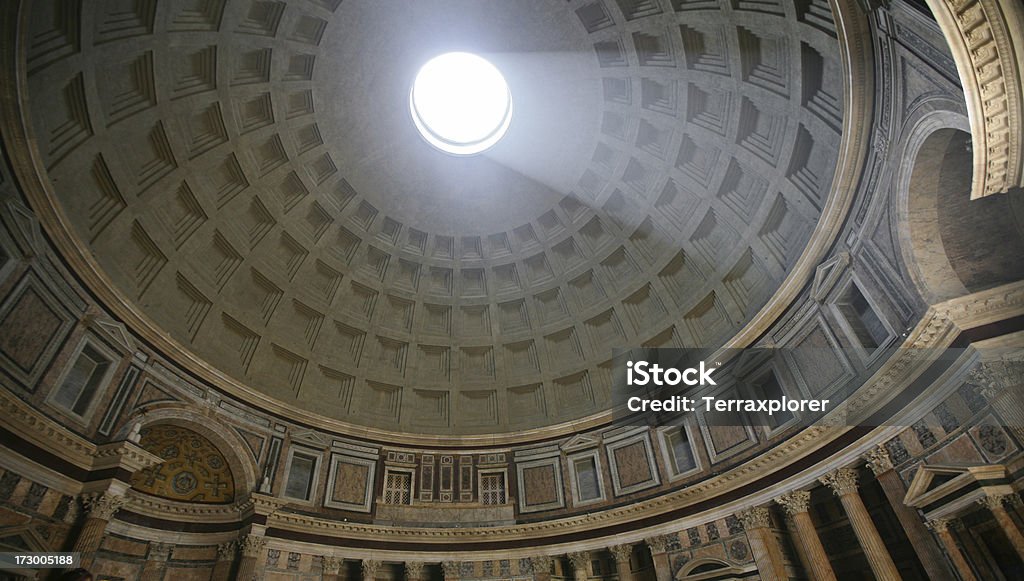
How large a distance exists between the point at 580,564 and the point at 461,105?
21854 mm

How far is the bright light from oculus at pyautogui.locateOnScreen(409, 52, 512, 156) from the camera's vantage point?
2431 centimetres

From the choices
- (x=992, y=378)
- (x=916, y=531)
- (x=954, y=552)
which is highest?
(x=992, y=378)

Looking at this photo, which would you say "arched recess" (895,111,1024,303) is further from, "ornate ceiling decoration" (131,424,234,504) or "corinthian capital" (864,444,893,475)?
"ornate ceiling decoration" (131,424,234,504)

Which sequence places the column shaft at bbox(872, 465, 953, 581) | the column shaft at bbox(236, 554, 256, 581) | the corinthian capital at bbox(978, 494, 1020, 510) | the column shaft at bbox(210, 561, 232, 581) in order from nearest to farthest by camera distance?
1. the corinthian capital at bbox(978, 494, 1020, 510)
2. the column shaft at bbox(872, 465, 953, 581)
3. the column shaft at bbox(236, 554, 256, 581)
4. the column shaft at bbox(210, 561, 232, 581)

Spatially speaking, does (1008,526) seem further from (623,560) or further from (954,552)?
(623,560)

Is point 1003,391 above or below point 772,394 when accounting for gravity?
below

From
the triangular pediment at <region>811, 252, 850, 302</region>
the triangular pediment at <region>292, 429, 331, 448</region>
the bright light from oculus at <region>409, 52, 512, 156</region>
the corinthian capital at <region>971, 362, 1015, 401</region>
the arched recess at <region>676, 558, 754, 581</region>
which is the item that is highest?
the bright light from oculus at <region>409, 52, 512, 156</region>

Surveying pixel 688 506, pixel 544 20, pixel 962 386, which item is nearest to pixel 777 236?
pixel 962 386

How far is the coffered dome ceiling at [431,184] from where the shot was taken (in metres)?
15.9

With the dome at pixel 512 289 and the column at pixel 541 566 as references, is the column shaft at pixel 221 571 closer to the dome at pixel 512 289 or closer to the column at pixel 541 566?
the dome at pixel 512 289

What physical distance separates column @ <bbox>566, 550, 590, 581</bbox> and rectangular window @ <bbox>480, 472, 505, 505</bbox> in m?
3.80

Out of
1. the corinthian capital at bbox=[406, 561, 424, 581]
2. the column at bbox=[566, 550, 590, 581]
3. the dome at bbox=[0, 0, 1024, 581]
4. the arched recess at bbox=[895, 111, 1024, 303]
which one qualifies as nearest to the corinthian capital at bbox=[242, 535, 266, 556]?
the dome at bbox=[0, 0, 1024, 581]

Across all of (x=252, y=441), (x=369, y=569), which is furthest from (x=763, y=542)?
(x=252, y=441)

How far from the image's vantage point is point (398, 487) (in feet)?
71.7
